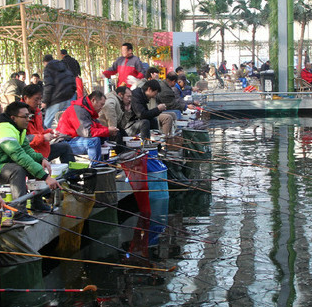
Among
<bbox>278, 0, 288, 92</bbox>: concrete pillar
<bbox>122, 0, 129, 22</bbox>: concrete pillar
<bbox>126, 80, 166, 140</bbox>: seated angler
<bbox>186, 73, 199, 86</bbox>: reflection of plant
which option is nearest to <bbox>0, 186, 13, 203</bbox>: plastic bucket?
<bbox>126, 80, 166, 140</bbox>: seated angler

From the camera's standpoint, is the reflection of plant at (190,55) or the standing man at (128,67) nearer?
the standing man at (128,67)

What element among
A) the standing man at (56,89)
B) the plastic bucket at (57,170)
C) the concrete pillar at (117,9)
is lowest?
the plastic bucket at (57,170)

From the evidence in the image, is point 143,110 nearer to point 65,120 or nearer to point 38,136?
point 65,120

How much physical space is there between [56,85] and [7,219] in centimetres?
628

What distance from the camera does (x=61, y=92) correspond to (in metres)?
12.6

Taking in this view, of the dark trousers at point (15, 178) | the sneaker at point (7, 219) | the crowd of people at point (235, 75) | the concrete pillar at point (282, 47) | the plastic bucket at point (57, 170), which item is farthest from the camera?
the crowd of people at point (235, 75)

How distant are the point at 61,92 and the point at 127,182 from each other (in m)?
3.71

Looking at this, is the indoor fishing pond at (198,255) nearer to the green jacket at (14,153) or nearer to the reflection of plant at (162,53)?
the green jacket at (14,153)

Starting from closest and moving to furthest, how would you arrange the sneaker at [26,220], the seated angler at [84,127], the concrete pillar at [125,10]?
the sneaker at [26,220], the seated angler at [84,127], the concrete pillar at [125,10]

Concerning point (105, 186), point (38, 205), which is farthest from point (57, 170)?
point (38, 205)

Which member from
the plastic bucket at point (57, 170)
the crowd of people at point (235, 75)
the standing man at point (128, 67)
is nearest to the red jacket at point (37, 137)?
the plastic bucket at point (57, 170)

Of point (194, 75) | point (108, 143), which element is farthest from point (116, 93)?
point (194, 75)

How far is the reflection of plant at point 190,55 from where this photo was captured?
2939 centimetres

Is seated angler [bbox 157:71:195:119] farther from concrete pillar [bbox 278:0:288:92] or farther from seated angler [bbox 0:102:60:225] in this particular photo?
concrete pillar [bbox 278:0:288:92]
